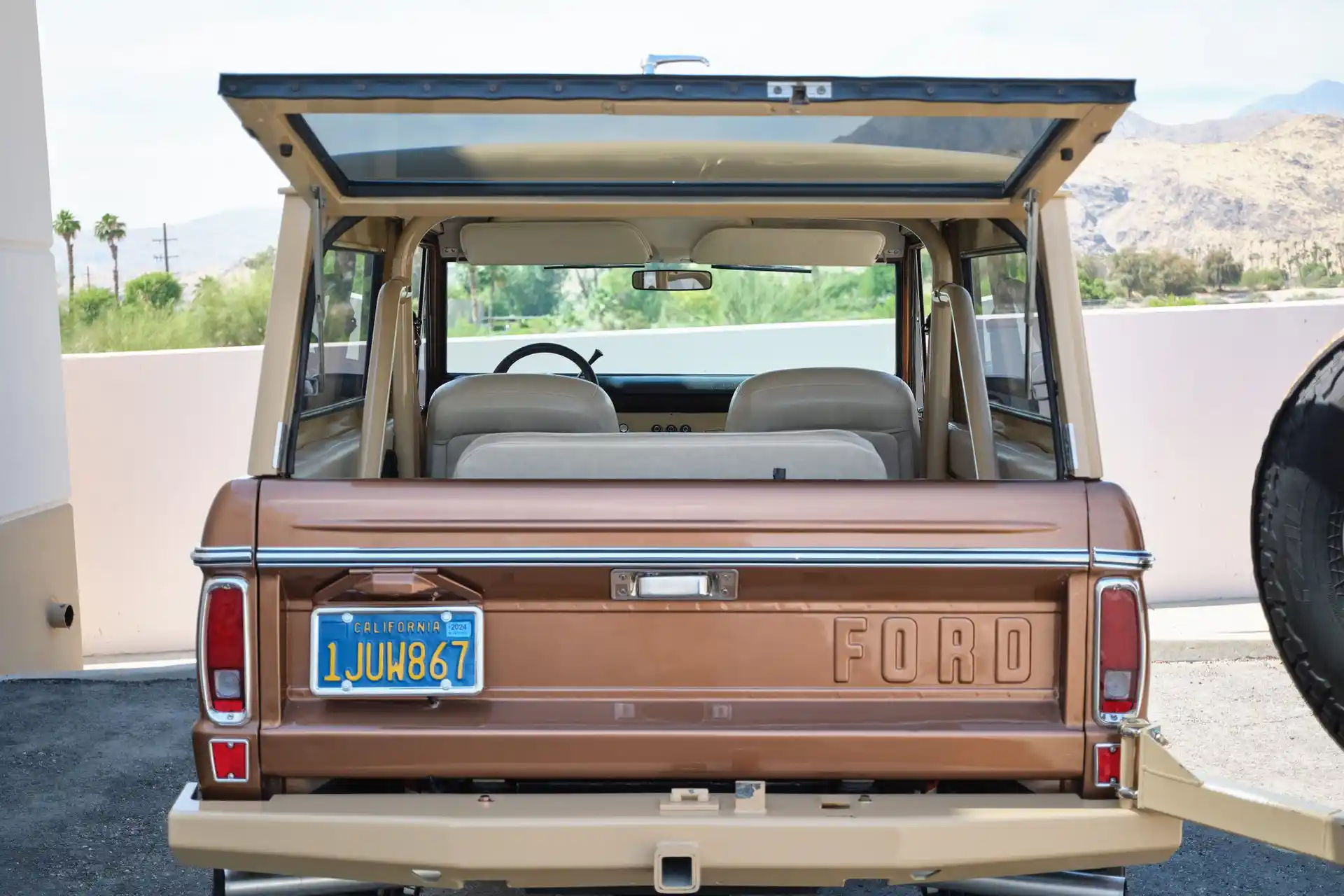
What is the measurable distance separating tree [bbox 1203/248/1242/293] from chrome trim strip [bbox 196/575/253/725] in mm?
29496

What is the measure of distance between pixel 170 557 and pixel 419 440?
9.55m

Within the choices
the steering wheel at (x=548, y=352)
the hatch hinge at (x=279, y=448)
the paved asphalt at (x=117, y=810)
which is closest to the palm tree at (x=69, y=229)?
the paved asphalt at (x=117, y=810)

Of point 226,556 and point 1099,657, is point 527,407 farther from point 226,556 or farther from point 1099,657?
point 1099,657

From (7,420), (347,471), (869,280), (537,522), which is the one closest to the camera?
(537,522)

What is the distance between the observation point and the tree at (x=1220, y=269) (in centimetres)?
2978

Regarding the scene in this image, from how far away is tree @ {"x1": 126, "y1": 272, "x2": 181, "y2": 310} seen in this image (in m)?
29.9

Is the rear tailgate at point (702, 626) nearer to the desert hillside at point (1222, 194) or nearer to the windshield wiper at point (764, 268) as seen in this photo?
the windshield wiper at point (764, 268)

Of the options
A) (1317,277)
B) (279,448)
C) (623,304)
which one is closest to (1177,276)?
(1317,277)

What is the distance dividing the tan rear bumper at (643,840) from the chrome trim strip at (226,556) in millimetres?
493

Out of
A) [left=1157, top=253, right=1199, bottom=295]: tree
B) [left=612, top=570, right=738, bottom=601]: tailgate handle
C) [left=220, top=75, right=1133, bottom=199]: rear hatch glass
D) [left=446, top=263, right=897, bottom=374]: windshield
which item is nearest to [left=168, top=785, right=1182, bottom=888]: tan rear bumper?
[left=612, top=570, right=738, bottom=601]: tailgate handle

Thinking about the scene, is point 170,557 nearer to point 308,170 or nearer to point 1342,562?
point 308,170

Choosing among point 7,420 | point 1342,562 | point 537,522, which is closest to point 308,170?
point 537,522

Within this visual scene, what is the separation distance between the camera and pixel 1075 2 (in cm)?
3303

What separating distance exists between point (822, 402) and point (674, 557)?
1.90 meters
